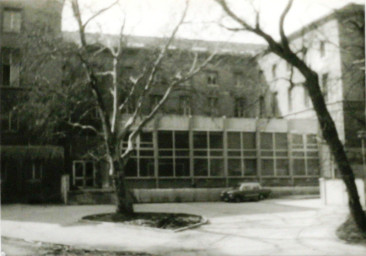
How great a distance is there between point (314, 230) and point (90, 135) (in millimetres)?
21121

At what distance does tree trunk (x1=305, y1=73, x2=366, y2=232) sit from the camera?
40.8ft

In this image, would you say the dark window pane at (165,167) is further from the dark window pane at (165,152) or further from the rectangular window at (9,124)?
the rectangular window at (9,124)

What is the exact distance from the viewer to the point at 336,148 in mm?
12750

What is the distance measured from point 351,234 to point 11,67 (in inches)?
666

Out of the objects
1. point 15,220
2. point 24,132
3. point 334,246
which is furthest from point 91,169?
point 334,246

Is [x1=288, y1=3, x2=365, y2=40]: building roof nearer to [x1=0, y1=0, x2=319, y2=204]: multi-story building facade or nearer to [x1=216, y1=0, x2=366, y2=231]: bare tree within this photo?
[x1=216, y1=0, x2=366, y2=231]: bare tree

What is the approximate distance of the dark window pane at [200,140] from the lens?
3384 centimetres

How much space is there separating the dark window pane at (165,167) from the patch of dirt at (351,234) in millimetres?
20116

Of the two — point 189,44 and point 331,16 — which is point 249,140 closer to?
point 189,44

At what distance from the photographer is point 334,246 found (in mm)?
11391

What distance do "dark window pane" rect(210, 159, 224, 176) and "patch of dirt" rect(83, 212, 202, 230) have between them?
49.6 ft

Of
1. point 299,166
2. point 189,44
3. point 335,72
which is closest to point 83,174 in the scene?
point 189,44

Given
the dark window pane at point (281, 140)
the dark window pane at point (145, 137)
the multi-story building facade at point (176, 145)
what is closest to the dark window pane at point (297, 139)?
the multi-story building facade at point (176, 145)

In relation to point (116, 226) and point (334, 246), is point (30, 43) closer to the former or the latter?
point (116, 226)
